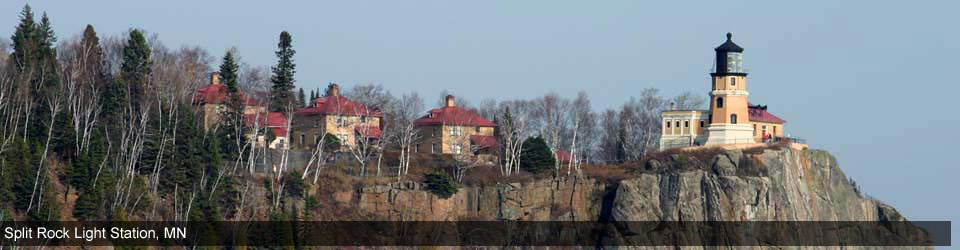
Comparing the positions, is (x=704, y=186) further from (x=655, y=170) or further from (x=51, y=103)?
(x=51, y=103)

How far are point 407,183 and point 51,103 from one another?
20964 mm

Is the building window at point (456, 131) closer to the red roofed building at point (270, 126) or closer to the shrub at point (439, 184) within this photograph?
the red roofed building at point (270, 126)

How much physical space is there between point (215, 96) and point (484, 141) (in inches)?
669

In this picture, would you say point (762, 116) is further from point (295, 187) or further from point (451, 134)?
point (295, 187)

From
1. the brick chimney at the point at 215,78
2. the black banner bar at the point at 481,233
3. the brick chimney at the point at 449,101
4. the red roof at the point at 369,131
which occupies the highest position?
the brick chimney at the point at 215,78

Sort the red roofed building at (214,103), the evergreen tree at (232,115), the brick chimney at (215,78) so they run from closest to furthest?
the evergreen tree at (232,115)
the red roofed building at (214,103)
the brick chimney at (215,78)

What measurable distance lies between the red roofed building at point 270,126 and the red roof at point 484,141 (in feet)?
39.0

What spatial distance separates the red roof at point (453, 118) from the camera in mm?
146750

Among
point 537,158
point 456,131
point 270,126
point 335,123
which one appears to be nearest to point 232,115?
point 270,126

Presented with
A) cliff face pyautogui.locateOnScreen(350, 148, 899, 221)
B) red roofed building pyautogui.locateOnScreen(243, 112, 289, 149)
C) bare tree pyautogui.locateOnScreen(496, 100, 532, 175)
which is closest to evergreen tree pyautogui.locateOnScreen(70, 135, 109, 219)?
red roofed building pyautogui.locateOnScreen(243, 112, 289, 149)

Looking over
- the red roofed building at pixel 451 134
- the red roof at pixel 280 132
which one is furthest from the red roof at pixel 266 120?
the red roofed building at pixel 451 134

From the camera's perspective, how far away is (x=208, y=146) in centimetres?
13088

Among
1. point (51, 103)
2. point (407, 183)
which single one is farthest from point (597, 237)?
point (51, 103)

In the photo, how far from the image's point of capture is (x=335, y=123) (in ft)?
471
